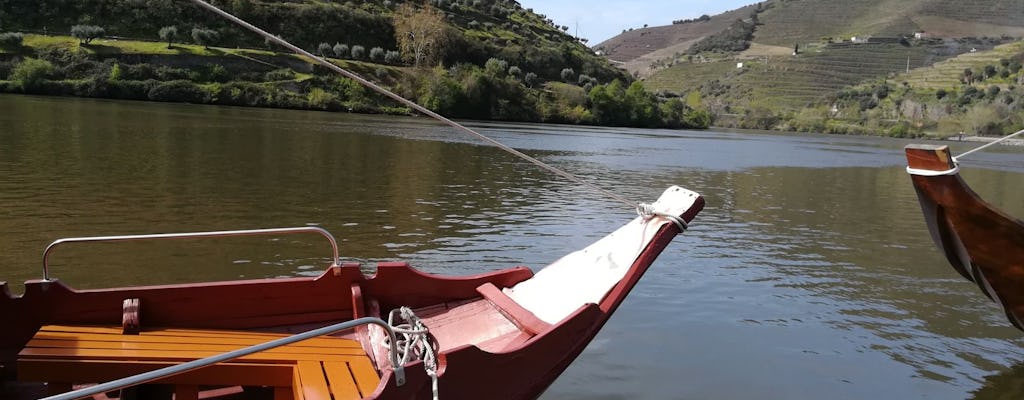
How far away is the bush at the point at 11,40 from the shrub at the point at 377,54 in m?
36.8

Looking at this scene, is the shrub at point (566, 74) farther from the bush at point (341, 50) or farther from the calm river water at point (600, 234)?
the calm river water at point (600, 234)

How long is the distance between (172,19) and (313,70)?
598 inches

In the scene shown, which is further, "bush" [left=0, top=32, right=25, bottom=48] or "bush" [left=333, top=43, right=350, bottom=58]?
"bush" [left=333, top=43, right=350, bottom=58]

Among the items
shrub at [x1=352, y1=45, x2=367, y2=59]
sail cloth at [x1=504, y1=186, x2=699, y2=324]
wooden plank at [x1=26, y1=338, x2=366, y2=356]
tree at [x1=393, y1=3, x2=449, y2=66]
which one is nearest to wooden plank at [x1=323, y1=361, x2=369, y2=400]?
wooden plank at [x1=26, y1=338, x2=366, y2=356]

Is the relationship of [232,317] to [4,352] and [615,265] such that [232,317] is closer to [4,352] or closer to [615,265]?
[4,352]

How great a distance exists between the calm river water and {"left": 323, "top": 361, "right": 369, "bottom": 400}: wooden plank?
9.69ft

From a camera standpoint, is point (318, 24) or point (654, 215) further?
point (318, 24)

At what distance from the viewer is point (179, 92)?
2490 inches

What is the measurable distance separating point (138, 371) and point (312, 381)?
1.15 m

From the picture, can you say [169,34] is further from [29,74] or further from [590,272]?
[590,272]

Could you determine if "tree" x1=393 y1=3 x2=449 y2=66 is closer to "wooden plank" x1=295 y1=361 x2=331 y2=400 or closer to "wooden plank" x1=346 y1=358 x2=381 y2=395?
"wooden plank" x1=346 y1=358 x2=381 y2=395

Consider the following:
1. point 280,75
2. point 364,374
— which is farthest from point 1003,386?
point 280,75

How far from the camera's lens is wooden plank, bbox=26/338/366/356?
4.84 metres

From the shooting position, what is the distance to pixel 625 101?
110m
